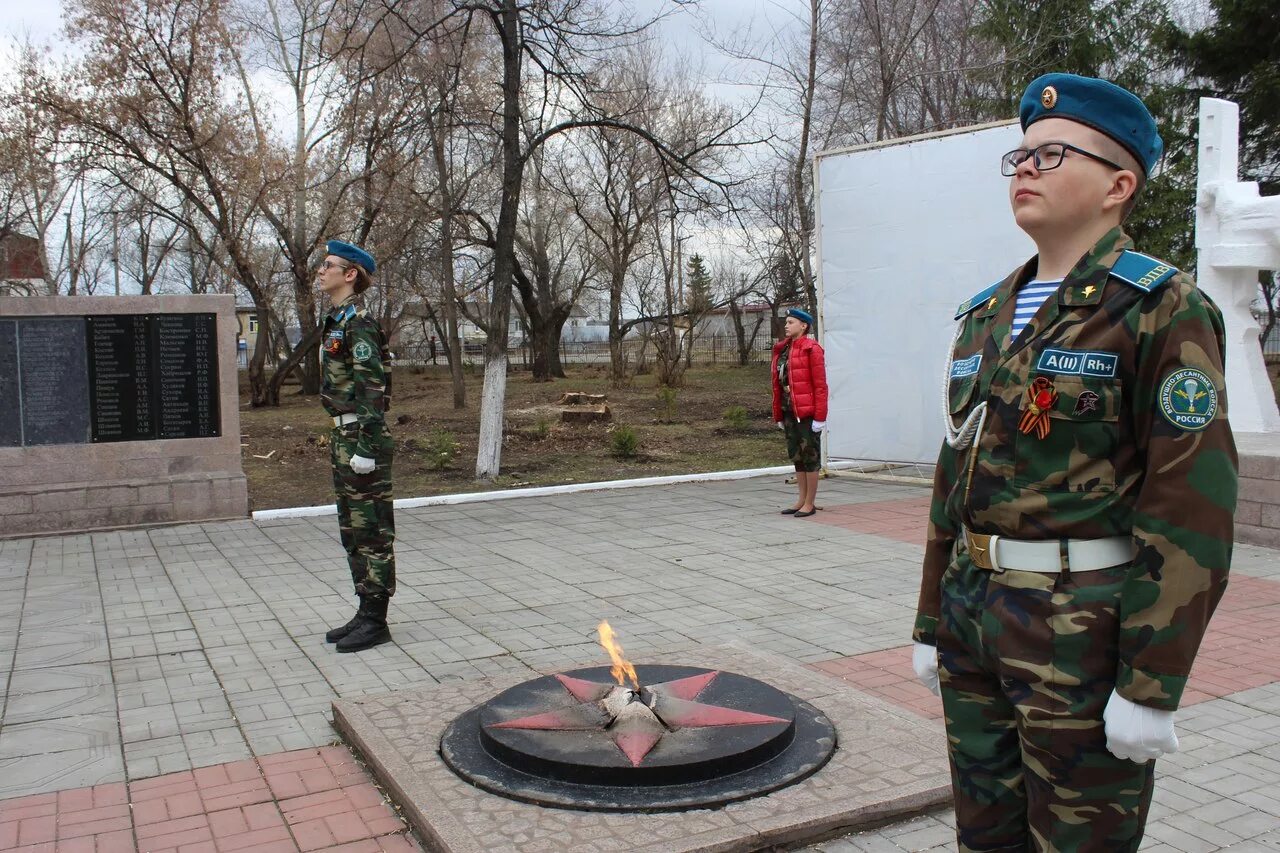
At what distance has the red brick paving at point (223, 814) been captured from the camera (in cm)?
358

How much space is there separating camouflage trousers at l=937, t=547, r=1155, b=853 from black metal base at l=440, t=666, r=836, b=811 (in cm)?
154

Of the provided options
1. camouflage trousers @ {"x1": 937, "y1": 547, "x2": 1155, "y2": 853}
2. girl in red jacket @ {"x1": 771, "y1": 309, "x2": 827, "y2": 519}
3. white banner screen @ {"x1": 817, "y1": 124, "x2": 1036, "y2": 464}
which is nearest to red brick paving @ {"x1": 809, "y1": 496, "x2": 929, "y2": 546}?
girl in red jacket @ {"x1": 771, "y1": 309, "x2": 827, "y2": 519}

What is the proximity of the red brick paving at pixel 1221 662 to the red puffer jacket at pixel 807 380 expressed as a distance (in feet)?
11.5

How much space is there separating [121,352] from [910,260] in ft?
24.9

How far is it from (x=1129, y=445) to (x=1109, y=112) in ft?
2.23

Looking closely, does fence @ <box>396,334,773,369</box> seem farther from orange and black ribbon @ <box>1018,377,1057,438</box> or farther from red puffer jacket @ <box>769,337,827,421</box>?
orange and black ribbon @ <box>1018,377,1057,438</box>

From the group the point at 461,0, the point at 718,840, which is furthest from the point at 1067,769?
the point at 461,0

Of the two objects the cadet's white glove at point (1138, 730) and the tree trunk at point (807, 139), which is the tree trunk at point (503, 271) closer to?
the tree trunk at point (807, 139)

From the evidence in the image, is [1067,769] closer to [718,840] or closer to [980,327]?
[980,327]

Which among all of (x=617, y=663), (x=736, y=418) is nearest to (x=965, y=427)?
(x=617, y=663)

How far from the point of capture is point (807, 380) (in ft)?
31.3

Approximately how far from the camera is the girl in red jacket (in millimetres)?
9508

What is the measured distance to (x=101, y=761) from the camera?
433cm

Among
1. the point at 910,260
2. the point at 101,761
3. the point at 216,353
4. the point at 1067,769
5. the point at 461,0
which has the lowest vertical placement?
the point at 101,761
